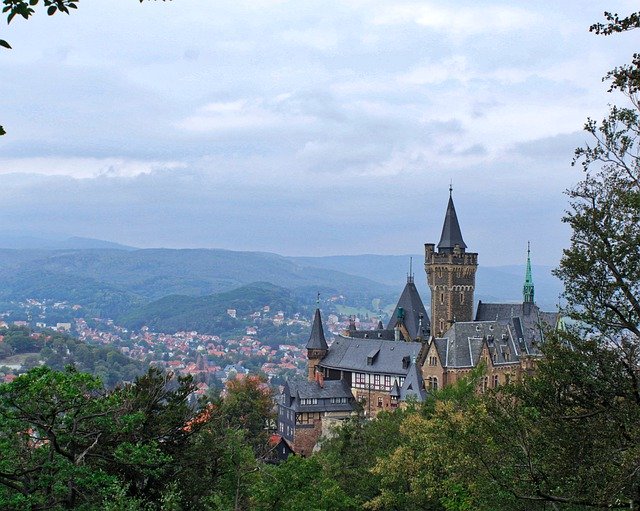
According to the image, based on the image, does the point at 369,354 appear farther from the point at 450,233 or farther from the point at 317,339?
the point at 450,233

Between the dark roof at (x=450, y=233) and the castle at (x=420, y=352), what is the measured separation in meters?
0.09

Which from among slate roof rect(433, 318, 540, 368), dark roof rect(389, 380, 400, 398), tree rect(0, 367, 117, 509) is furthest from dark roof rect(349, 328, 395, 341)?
tree rect(0, 367, 117, 509)

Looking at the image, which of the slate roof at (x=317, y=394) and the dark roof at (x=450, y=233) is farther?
the dark roof at (x=450, y=233)

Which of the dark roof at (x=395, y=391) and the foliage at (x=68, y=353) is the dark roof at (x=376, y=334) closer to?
the dark roof at (x=395, y=391)

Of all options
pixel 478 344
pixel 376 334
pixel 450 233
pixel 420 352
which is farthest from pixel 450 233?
pixel 478 344

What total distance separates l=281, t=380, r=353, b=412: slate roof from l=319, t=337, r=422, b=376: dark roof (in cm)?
271

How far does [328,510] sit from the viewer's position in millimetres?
30453

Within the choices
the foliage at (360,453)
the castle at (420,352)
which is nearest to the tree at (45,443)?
the foliage at (360,453)

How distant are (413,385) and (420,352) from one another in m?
3.57

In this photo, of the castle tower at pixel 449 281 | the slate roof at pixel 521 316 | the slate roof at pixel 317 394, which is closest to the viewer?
the slate roof at pixel 317 394

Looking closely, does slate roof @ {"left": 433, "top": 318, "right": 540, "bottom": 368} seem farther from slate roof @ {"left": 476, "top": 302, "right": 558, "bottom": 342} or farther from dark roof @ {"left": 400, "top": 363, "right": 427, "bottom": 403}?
dark roof @ {"left": 400, "top": 363, "right": 427, "bottom": 403}

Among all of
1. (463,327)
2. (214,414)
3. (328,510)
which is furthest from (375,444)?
(463,327)

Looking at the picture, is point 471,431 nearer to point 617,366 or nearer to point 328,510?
point 617,366

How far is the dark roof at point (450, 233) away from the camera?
76562 mm
